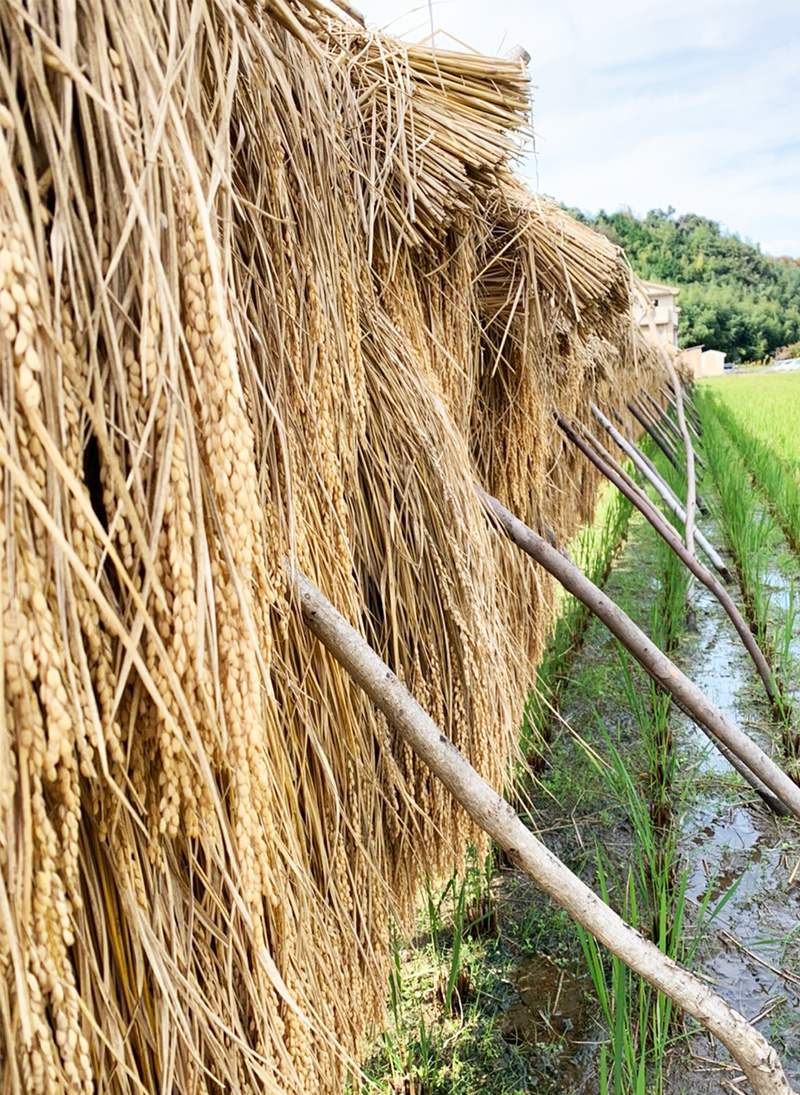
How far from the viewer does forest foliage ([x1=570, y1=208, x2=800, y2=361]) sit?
5050 cm

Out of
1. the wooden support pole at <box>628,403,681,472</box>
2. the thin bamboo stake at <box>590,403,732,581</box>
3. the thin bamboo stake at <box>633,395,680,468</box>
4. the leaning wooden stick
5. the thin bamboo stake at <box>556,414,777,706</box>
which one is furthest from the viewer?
the thin bamboo stake at <box>633,395,680,468</box>

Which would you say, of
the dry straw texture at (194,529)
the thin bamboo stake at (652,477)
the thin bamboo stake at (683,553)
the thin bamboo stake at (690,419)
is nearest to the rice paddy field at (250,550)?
the dry straw texture at (194,529)

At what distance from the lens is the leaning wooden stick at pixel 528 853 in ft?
3.25

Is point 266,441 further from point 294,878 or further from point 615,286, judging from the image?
point 615,286

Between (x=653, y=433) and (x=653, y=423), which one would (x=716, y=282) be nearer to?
(x=653, y=423)

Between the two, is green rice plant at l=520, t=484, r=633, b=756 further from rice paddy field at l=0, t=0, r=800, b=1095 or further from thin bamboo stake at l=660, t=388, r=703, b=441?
thin bamboo stake at l=660, t=388, r=703, b=441

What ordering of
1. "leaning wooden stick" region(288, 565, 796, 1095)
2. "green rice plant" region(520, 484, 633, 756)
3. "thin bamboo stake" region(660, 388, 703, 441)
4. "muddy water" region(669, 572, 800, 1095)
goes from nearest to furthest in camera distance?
"leaning wooden stick" region(288, 565, 796, 1095) < "muddy water" region(669, 572, 800, 1095) < "green rice plant" region(520, 484, 633, 756) < "thin bamboo stake" region(660, 388, 703, 441)

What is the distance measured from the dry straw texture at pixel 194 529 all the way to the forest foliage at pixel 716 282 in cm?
5140

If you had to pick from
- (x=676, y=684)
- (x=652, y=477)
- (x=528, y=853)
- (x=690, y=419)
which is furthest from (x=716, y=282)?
(x=528, y=853)

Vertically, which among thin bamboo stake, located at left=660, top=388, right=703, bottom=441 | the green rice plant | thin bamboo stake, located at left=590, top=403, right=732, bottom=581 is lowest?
the green rice plant

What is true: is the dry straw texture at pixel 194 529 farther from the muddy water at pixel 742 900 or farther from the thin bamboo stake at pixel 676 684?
the muddy water at pixel 742 900

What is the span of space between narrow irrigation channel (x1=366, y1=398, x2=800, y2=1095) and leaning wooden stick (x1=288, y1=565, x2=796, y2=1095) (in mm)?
554

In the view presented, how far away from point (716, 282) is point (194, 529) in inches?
2358

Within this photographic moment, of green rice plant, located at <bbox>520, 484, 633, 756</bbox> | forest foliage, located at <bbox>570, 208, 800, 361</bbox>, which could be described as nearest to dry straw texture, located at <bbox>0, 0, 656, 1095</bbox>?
green rice plant, located at <bbox>520, 484, 633, 756</bbox>
